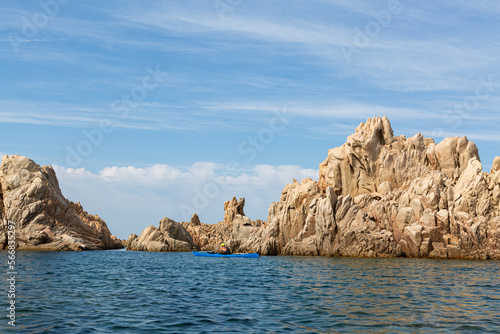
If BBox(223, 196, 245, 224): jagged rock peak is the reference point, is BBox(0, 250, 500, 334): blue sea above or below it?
below

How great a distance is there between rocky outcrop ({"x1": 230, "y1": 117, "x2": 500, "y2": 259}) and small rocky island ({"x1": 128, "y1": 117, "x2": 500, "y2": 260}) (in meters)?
0.16

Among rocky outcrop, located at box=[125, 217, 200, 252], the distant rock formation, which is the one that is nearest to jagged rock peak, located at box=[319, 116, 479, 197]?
rocky outcrop, located at box=[125, 217, 200, 252]

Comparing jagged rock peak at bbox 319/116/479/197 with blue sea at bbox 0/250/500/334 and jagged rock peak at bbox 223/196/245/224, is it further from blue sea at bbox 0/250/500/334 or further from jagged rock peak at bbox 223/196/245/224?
blue sea at bbox 0/250/500/334

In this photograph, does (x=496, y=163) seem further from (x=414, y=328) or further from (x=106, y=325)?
(x=106, y=325)

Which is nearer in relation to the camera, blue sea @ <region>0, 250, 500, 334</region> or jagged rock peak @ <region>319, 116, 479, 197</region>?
blue sea @ <region>0, 250, 500, 334</region>

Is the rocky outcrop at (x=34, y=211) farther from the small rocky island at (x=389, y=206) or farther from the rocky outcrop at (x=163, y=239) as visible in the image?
the small rocky island at (x=389, y=206)

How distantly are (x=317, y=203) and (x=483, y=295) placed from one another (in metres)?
53.3

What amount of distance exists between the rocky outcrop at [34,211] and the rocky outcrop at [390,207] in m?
42.3

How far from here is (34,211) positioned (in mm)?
104375

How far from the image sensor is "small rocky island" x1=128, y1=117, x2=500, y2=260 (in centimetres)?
7419

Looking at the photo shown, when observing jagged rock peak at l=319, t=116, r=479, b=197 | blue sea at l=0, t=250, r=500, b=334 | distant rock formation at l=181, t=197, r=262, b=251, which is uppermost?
jagged rock peak at l=319, t=116, r=479, b=197

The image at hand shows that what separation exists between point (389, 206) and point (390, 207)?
31 cm

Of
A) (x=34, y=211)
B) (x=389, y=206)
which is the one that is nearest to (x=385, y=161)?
(x=389, y=206)

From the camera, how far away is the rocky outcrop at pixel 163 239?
382 ft
